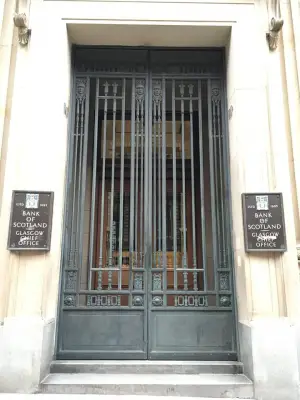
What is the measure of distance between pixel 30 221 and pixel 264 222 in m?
3.51

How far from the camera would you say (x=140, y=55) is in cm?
657

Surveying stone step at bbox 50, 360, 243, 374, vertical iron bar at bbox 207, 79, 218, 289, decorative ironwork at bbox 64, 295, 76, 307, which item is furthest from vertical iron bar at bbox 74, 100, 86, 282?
vertical iron bar at bbox 207, 79, 218, 289

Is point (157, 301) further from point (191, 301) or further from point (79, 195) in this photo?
point (79, 195)

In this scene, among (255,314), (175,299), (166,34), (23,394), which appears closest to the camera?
(23,394)

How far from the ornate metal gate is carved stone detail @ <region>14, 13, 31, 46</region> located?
1.03m

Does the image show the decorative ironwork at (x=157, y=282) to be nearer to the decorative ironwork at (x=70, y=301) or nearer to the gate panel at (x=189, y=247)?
the gate panel at (x=189, y=247)

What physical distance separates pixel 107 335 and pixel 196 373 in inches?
58.0

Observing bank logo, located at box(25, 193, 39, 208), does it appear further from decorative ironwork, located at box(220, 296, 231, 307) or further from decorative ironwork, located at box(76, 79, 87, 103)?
decorative ironwork, located at box(220, 296, 231, 307)

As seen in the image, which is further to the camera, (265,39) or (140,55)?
(140,55)

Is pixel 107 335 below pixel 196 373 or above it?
above

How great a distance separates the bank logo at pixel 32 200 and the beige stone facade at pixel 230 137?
0.52 ft

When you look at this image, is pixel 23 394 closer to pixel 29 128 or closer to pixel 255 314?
pixel 255 314

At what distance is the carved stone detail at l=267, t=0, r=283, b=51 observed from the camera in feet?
18.2

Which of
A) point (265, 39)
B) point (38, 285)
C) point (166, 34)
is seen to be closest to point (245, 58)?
point (265, 39)
